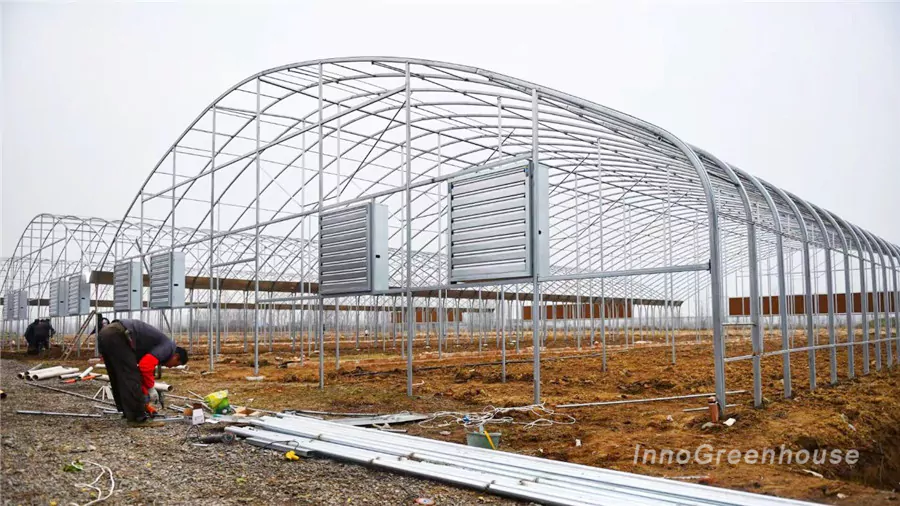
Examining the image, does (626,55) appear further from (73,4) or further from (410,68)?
(73,4)

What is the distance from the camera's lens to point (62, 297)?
3002 centimetres

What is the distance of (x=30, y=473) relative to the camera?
6.70 metres

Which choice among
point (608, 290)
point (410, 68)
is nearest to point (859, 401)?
point (410, 68)

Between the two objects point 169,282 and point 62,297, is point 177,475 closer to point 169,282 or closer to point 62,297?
point 169,282

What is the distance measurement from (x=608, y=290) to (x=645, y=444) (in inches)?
1066

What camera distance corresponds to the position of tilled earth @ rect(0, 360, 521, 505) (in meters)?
5.97

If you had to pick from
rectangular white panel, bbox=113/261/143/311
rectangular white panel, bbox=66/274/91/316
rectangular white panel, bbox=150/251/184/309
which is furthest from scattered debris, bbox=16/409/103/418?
rectangular white panel, bbox=66/274/91/316

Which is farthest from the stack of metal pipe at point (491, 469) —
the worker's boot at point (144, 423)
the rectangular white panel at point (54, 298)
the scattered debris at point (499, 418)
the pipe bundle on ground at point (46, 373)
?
the rectangular white panel at point (54, 298)

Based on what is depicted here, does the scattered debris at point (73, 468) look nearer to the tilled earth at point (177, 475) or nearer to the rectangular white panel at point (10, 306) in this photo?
the tilled earth at point (177, 475)

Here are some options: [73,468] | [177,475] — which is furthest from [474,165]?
[73,468]

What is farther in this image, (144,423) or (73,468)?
(144,423)

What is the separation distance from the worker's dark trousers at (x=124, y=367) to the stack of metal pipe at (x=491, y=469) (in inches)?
76.9

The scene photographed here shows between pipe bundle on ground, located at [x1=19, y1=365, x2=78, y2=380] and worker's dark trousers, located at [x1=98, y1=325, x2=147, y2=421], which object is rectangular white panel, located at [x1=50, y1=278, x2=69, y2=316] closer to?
pipe bundle on ground, located at [x1=19, y1=365, x2=78, y2=380]

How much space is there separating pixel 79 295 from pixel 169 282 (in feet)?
30.0
